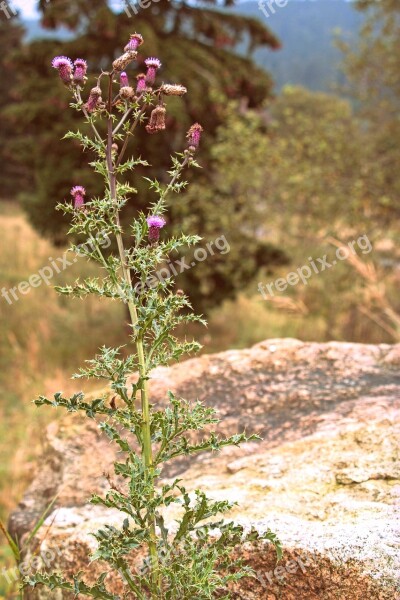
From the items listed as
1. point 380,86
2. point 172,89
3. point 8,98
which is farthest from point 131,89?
point 8,98

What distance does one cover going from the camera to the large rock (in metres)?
2.12

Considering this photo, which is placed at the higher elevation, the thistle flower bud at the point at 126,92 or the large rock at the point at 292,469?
the thistle flower bud at the point at 126,92

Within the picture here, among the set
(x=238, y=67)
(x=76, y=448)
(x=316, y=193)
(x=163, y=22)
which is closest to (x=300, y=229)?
(x=316, y=193)

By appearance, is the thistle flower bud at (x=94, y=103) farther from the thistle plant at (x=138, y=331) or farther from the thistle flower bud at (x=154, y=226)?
the thistle flower bud at (x=154, y=226)

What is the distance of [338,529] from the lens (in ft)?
7.13

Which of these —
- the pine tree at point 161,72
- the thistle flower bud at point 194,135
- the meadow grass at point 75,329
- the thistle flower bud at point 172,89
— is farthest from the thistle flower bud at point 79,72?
the pine tree at point 161,72

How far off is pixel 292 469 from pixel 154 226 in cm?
130

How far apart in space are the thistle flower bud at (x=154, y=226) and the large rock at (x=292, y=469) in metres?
1.11

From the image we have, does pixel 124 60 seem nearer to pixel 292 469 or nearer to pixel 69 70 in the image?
pixel 69 70

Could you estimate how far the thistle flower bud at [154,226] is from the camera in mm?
1829

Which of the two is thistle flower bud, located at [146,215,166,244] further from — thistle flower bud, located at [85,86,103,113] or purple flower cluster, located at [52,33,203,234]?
thistle flower bud, located at [85,86,103,113]

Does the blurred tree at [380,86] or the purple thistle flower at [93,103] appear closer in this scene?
the purple thistle flower at [93,103]

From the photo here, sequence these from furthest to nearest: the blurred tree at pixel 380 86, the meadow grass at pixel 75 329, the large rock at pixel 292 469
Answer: the blurred tree at pixel 380 86
the meadow grass at pixel 75 329
the large rock at pixel 292 469

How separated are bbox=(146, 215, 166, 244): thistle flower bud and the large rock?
3.65ft
